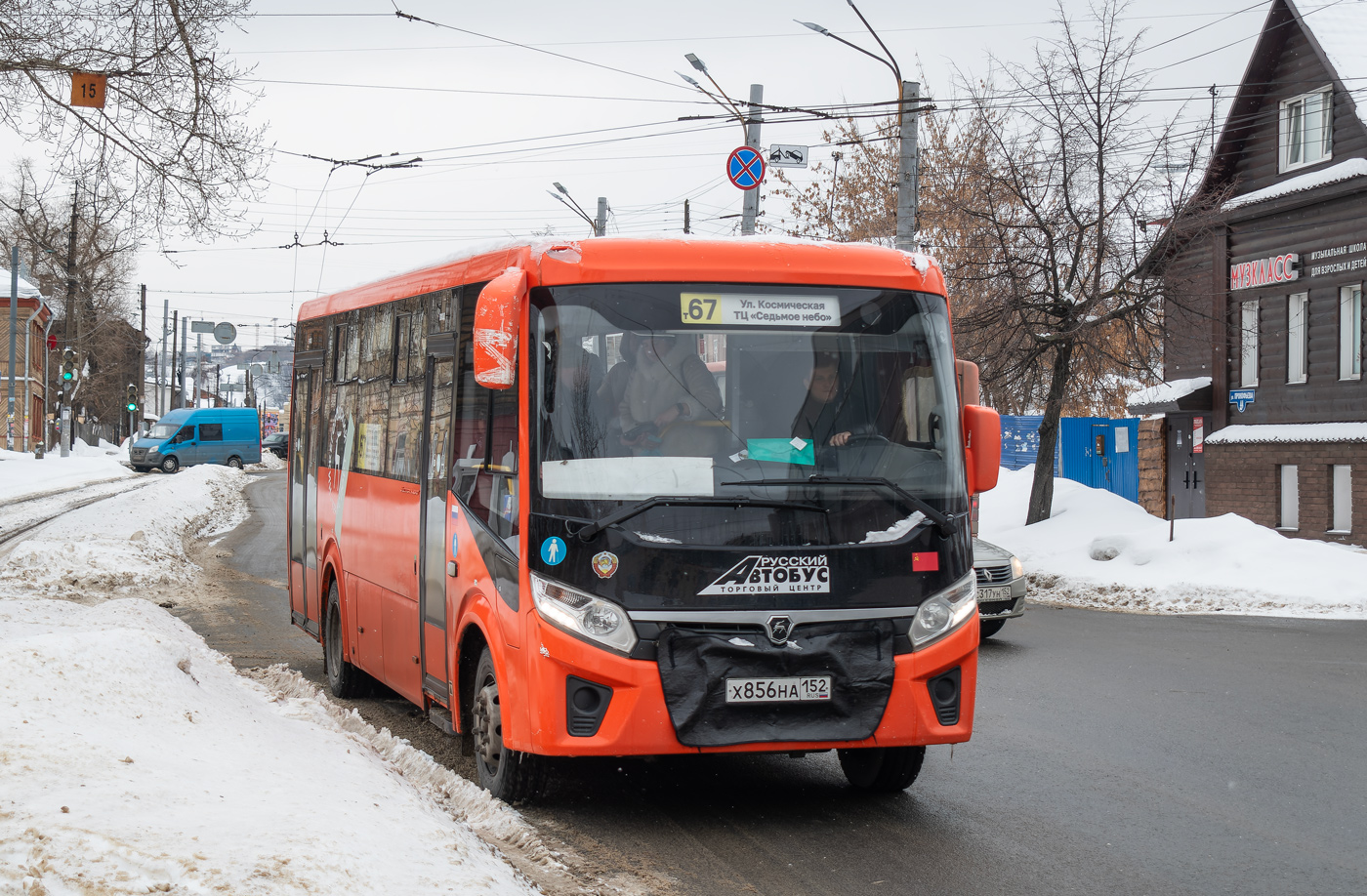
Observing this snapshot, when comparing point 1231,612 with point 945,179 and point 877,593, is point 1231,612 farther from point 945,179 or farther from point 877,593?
point 945,179

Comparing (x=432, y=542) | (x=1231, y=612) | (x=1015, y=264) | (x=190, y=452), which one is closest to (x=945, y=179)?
(x=1015, y=264)

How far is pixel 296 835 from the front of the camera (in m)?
4.42

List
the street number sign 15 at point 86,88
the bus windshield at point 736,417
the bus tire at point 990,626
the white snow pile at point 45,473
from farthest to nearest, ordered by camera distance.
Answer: the white snow pile at point 45,473 → the street number sign 15 at point 86,88 → the bus tire at point 990,626 → the bus windshield at point 736,417

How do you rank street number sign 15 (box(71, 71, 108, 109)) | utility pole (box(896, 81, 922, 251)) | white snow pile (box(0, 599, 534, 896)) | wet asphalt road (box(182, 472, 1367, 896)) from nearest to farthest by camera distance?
1. white snow pile (box(0, 599, 534, 896))
2. wet asphalt road (box(182, 472, 1367, 896))
3. street number sign 15 (box(71, 71, 108, 109))
4. utility pole (box(896, 81, 922, 251))

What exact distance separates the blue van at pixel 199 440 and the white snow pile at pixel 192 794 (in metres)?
52.0

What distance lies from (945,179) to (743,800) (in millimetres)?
37678

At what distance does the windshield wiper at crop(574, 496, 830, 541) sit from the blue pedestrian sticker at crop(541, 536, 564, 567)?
95mm

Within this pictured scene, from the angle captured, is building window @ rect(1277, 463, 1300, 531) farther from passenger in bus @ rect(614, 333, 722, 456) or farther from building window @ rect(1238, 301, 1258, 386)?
passenger in bus @ rect(614, 333, 722, 456)

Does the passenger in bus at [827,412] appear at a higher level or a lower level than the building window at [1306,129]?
lower

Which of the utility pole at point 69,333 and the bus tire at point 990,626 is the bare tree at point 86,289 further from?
the bus tire at point 990,626

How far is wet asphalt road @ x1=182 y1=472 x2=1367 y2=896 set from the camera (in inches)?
212

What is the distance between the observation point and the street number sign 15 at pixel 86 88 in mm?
14461

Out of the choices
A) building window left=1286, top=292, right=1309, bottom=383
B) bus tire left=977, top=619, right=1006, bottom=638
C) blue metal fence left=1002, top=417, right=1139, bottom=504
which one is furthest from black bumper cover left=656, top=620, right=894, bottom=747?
blue metal fence left=1002, top=417, right=1139, bottom=504

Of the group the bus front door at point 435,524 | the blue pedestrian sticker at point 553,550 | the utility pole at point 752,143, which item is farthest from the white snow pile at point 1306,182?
the blue pedestrian sticker at point 553,550
